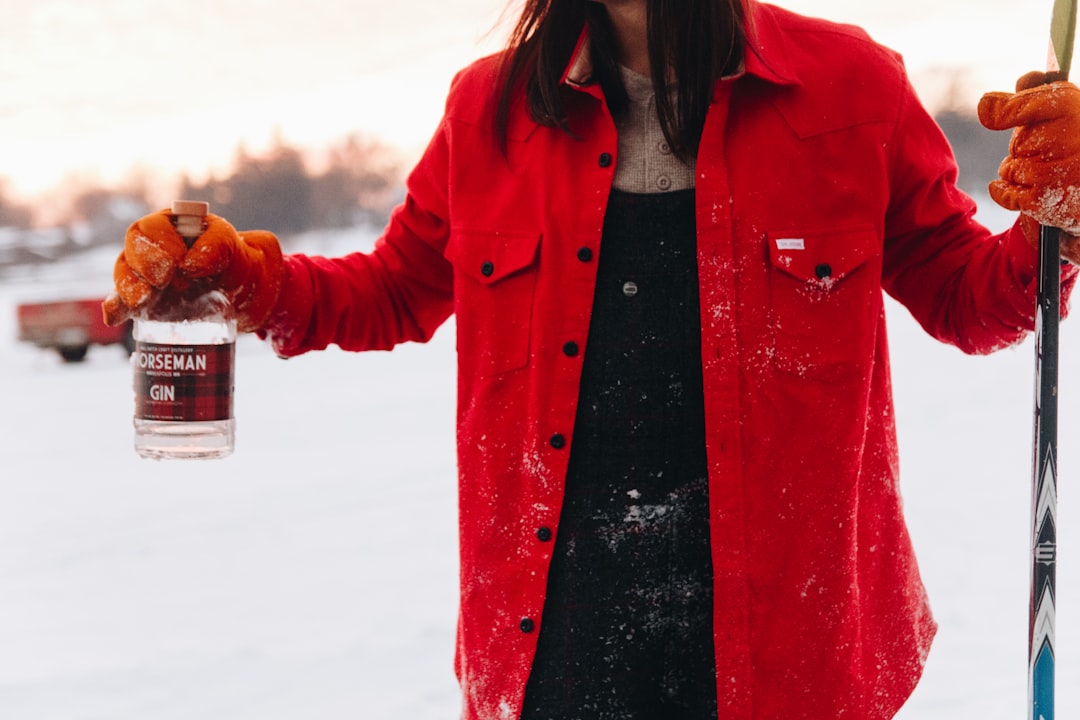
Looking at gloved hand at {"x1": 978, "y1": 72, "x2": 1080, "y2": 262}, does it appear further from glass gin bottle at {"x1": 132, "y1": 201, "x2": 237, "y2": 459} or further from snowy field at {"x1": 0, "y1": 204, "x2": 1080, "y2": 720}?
snowy field at {"x1": 0, "y1": 204, "x2": 1080, "y2": 720}

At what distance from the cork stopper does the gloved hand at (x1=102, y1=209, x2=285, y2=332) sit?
1 centimetres

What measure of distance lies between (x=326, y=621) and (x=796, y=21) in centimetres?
266

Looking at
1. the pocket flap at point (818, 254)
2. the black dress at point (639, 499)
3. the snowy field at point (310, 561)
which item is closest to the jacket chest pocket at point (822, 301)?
the pocket flap at point (818, 254)

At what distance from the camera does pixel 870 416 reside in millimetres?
1405

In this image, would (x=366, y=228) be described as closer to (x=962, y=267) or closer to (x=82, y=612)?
(x=82, y=612)

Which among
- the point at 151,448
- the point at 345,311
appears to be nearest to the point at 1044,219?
the point at 345,311

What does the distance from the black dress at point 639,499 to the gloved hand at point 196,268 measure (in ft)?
1.71

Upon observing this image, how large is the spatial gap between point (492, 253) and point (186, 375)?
0.45 m

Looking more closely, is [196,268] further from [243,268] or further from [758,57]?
[758,57]

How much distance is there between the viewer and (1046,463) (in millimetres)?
1438

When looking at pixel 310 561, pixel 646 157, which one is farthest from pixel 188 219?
pixel 310 561

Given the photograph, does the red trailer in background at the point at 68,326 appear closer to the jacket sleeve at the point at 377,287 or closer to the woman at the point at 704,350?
the jacket sleeve at the point at 377,287

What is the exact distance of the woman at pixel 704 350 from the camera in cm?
133

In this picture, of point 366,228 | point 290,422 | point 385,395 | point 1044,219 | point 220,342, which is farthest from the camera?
point 366,228
